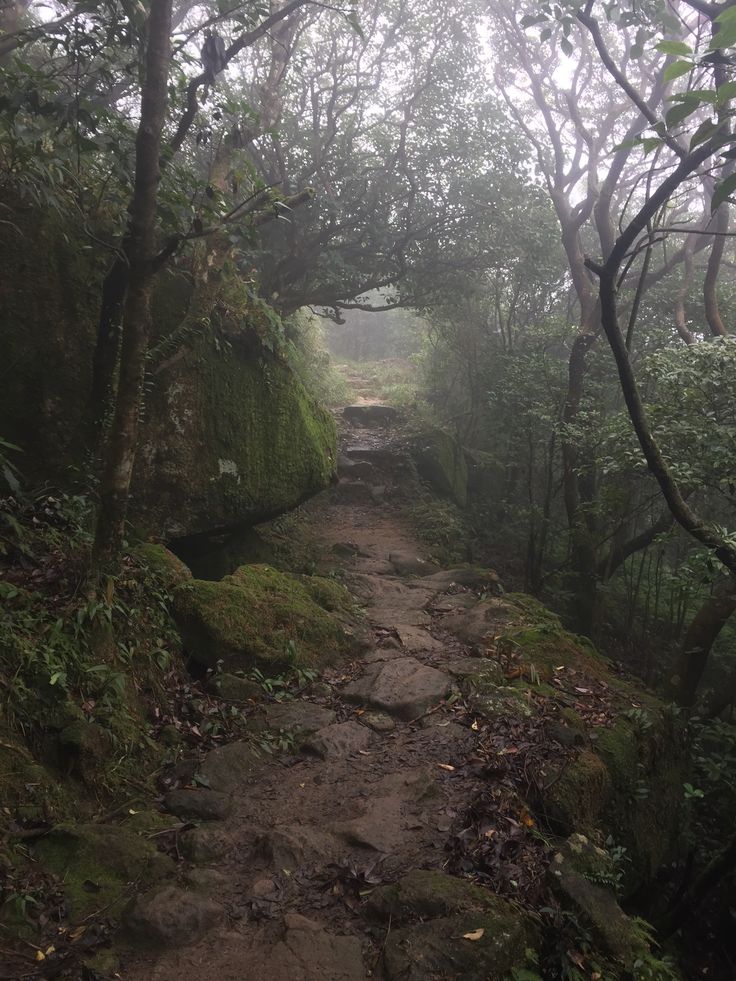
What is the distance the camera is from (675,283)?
13719 mm

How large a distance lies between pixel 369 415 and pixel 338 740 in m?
12.9

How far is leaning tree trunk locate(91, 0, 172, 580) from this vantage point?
12.9 ft

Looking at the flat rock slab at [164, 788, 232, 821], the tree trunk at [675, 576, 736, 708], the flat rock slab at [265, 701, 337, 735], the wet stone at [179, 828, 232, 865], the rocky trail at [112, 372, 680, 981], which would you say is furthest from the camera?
the tree trunk at [675, 576, 736, 708]

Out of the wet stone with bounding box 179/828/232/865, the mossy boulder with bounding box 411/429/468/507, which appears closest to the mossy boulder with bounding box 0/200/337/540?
the wet stone with bounding box 179/828/232/865

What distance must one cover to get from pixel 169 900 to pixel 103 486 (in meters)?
2.50

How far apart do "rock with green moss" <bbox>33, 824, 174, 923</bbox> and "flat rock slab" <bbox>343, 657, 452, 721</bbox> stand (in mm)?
2230

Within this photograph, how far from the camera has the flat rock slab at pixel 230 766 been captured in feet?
13.1

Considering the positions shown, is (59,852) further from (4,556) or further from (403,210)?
(403,210)

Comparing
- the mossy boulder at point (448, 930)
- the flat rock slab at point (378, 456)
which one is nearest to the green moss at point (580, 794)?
the mossy boulder at point (448, 930)

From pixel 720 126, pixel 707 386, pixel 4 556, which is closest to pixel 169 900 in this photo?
pixel 4 556

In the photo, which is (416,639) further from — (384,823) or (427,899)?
(427,899)

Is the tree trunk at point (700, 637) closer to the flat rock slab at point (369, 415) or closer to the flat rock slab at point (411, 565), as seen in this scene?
the flat rock slab at point (411, 565)

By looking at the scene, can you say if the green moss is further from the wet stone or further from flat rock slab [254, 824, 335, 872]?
the wet stone

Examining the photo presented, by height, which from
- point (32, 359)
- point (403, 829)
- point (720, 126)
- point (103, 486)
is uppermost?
point (720, 126)
